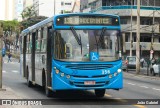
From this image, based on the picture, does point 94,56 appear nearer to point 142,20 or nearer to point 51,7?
point 142,20

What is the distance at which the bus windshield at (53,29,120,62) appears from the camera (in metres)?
16.9

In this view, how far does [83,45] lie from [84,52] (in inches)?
9.9

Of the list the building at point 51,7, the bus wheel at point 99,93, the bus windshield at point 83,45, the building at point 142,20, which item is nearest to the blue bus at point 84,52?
the bus windshield at point 83,45

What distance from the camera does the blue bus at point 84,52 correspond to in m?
16.8

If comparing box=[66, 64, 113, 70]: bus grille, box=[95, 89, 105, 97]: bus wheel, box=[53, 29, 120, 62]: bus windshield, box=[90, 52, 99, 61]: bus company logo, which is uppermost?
box=[53, 29, 120, 62]: bus windshield

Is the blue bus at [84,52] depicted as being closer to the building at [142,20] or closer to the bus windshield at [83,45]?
the bus windshield at [83,45]

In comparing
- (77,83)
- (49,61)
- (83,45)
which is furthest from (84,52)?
(49,61)

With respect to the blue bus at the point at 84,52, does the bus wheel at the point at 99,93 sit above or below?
below

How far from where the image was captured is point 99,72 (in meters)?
16.9

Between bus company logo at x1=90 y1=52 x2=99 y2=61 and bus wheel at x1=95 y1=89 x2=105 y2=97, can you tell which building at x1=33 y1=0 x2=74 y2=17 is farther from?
bus company logo at x1=90 y1=52 x2=99 y2=61

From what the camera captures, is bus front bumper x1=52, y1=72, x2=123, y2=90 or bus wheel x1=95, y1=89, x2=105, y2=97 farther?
bus wheel x1=95, y1=89, x2=105, y2=97

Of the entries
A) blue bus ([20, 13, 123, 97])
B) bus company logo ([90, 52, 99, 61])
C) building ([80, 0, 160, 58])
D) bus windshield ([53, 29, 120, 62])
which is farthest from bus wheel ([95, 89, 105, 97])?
building ([80, 0, 160, 58])

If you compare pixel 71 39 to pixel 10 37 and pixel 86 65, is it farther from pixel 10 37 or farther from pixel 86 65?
pixel 10 37

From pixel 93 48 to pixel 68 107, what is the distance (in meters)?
2.53
